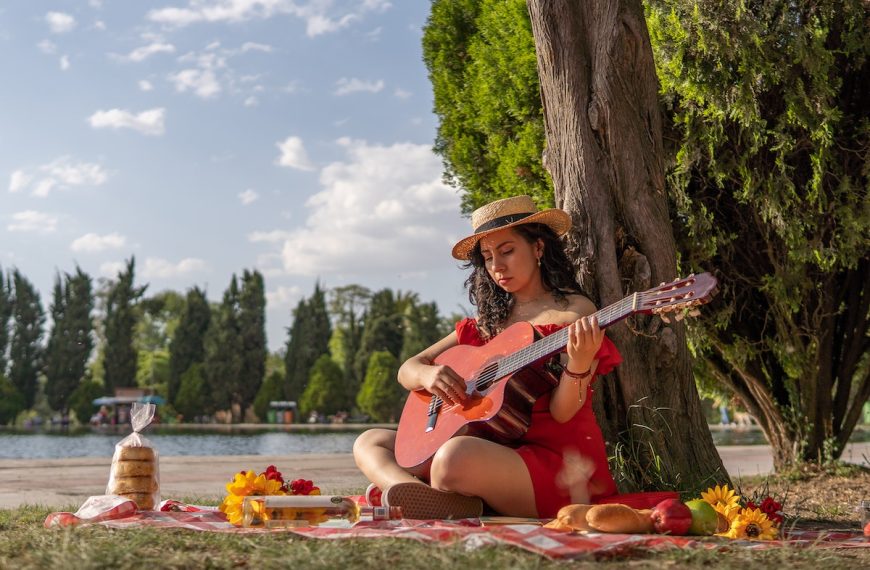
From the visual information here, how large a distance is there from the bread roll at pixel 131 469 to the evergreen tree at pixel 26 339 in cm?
4183

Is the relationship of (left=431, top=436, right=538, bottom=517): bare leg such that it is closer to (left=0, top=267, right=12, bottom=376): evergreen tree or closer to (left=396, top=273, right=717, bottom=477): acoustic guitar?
(left=396, top=273, right=717, bottom=477): acoustic guitar

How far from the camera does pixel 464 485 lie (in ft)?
10.7

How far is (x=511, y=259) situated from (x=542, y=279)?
20 centimetres

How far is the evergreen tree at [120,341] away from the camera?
4062cm

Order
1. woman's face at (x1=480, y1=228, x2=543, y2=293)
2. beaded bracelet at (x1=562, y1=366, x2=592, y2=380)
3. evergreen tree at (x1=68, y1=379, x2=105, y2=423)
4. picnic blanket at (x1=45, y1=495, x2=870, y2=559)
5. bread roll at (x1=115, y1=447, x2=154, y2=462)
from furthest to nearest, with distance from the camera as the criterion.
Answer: evergreen tree at (x1=68, y1=379, x2=105, y2=423), woman's face at (x1=480, y1=228, x2=543, y2=293), bread roll at (x1=115, y1=447, x2=154, y2=462), beaded bracelet at (x1=562, y1=366, x2=592, y2=380), picnic blanket at (x1=45, y1=495, x2=870, y2=559)

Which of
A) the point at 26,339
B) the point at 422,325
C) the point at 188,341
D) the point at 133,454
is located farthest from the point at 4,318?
the point at 133,454

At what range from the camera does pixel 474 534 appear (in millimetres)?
2406

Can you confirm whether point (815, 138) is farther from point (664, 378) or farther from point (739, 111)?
point (664, 378)

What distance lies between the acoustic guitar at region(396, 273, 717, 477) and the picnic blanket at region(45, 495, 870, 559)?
0.46 m

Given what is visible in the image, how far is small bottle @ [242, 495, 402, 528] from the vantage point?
3.17 metres

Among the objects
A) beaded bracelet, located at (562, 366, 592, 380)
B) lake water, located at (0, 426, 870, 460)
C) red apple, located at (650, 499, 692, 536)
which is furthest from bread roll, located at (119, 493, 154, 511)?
lake water, located at (0, 426, 870, 460)

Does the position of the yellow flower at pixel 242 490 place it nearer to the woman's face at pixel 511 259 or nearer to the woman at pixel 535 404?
the woman at pixel 535 404

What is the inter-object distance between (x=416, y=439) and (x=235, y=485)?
807mm

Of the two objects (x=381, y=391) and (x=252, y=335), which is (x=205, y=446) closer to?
(x=381, y=391)
